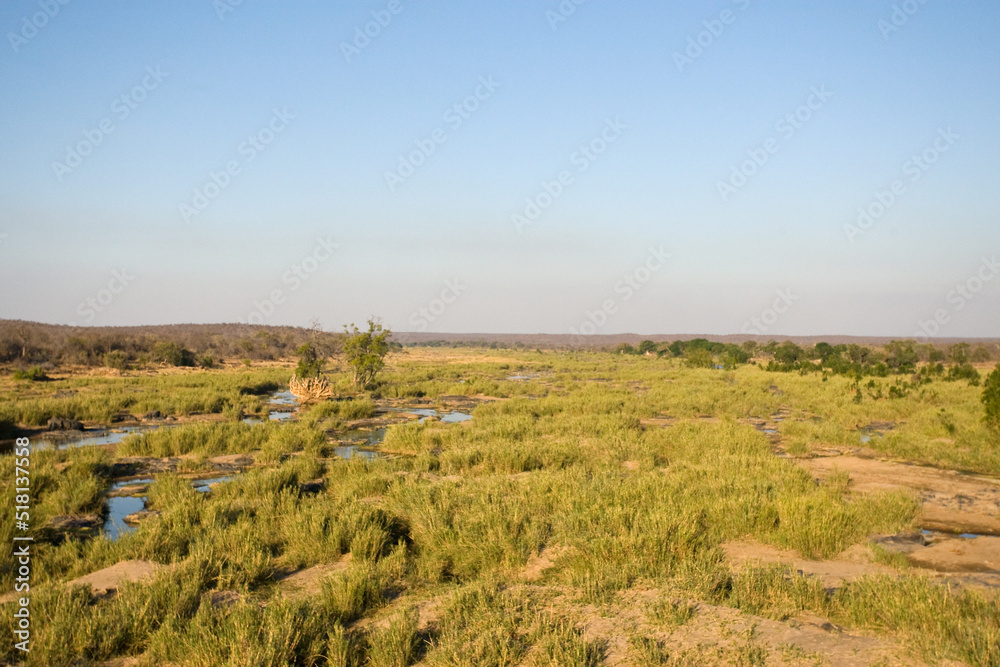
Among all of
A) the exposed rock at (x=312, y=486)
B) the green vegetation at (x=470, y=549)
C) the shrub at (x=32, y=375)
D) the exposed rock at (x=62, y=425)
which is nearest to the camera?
the green vegetation at (x=470, y=549)

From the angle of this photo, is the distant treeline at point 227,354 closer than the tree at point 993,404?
No

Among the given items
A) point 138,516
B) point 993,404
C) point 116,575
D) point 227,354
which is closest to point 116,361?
point 227,354

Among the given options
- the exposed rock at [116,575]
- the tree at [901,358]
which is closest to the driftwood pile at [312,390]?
the exposed rock at [116,575]

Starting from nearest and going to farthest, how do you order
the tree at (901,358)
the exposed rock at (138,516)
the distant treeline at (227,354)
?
the exposed rock at (138,516), the distant treeline at (227,354), the tree at (901,358)

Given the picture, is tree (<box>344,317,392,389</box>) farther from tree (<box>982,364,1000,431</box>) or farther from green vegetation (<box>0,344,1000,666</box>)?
tree (<box>982,364,1000,431</box>)

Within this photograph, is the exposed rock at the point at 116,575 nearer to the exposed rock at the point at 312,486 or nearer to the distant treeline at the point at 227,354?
the exposed rock at the point at 312,486

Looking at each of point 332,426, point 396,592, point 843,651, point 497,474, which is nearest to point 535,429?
point 497,474

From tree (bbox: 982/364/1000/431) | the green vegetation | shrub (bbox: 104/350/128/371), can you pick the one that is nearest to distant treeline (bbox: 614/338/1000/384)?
tree (bbox: 982/364/1000/431)

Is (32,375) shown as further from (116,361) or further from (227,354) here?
(227,354)

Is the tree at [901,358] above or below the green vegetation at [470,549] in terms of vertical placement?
above

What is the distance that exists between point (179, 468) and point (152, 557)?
6.06 meters

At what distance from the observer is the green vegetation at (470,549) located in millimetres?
4520

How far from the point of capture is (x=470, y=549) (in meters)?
6.73

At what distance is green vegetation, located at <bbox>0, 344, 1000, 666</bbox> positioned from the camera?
14.8 feet
